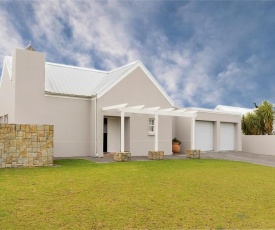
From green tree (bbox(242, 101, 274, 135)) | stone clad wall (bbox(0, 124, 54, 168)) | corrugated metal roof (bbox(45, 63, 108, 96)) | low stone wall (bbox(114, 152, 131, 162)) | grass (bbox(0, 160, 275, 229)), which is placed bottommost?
grass (bbox(0, 160, 275, 229))

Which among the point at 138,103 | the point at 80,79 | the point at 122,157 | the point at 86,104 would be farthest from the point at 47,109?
the point at 138,103

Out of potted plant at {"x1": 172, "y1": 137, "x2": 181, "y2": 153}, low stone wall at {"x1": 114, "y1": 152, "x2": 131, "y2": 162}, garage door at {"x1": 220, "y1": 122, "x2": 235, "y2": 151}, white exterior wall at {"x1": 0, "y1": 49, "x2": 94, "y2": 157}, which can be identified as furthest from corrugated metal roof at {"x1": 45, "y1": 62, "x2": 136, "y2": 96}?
garage door at {"x1": 220, "y1": 122, "x2": 235, "y2": 151}

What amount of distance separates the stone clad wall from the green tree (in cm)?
2271

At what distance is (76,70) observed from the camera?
74.5 feet

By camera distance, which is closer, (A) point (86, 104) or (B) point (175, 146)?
(A) point (86, 104)

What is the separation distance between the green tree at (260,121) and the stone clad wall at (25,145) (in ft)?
74.5

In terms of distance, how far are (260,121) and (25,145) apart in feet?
79.8

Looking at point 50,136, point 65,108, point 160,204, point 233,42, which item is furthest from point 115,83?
point 160,204

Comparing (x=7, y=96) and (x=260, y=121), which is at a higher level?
(x=7, y=96)

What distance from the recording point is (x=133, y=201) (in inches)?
299

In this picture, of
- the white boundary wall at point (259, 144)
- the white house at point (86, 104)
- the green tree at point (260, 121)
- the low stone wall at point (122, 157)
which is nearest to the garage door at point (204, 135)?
the white house at point (86, 104)

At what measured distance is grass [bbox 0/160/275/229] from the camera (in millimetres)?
6020

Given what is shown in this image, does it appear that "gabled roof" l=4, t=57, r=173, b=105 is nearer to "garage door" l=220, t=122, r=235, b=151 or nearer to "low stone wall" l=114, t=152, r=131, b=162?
"low stone wall" l=114, t=152, r=131, b=162

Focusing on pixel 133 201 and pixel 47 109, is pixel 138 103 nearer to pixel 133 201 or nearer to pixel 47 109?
pixel 47 109
